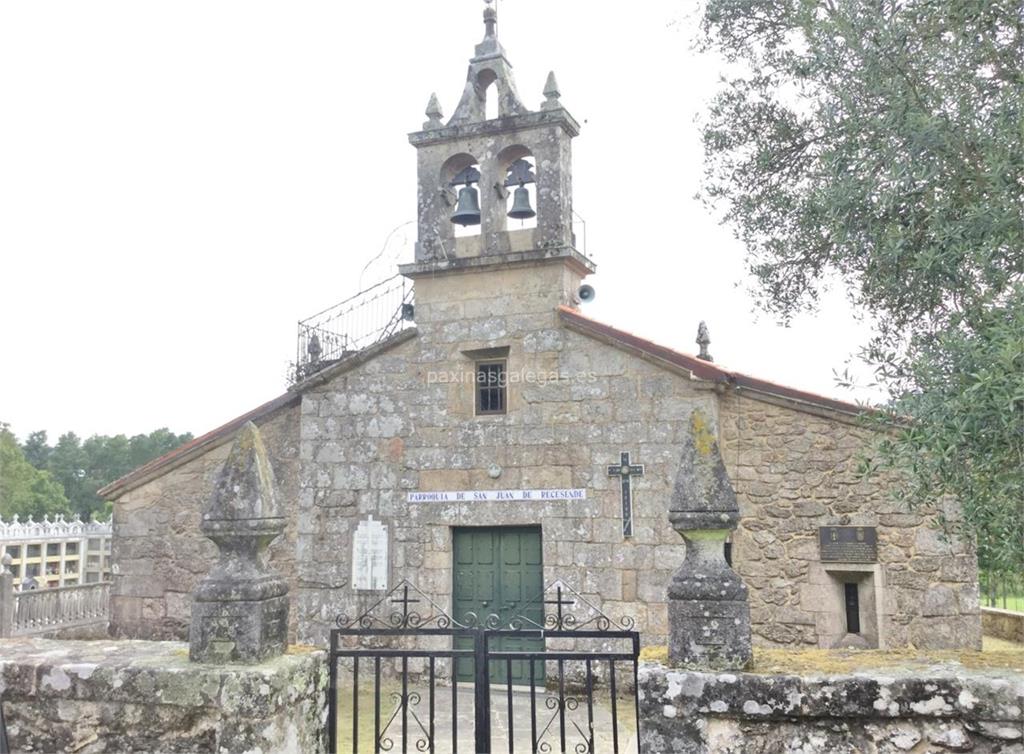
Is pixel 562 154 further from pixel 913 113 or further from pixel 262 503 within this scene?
pixel 262 503

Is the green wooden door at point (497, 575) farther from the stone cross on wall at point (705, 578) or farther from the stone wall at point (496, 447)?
the stone cross on wall at point (705, 578)

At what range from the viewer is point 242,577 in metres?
4.45

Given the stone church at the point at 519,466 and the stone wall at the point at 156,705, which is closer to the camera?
the stone wall at the point at 156,705

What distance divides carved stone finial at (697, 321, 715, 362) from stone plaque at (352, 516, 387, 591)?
189 inches

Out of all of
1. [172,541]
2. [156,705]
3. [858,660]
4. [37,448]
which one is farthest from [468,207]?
[37,448]

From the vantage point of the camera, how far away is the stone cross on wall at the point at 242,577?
4336mm

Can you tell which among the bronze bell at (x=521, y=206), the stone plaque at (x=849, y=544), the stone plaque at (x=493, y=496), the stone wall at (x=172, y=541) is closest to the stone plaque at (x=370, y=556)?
the stone plaque at (x=493, y=496)

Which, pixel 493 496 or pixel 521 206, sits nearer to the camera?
pixel 493 496

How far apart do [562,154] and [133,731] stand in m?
8.57

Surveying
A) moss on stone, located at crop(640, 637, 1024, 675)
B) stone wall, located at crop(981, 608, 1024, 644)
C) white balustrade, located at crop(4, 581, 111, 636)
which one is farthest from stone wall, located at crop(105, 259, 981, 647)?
moss on stone, located at crop(640, 637, 1024, 675)

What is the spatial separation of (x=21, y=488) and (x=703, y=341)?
112 ft

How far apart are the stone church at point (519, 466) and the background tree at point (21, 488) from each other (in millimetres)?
27242

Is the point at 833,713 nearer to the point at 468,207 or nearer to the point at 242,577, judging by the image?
the point at 242,577

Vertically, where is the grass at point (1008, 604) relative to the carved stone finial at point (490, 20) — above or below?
below
